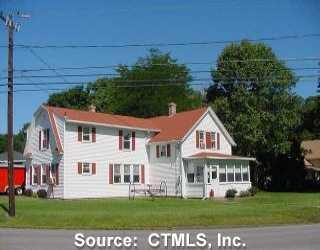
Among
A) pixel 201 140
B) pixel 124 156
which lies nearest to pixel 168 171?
pixel 124 156

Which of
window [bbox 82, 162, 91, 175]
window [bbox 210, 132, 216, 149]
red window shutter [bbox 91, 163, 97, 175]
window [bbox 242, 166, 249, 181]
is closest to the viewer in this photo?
window [bbox 82, 162, 91, 175]

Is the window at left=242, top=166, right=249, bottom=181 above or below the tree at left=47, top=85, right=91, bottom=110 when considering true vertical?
below

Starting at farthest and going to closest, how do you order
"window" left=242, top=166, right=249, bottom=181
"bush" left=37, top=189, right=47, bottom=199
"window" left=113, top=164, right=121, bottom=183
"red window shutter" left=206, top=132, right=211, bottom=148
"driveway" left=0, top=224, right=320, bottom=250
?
"red window shutter" left=206, top=132, right=211, bottom=148, "window" left=242, top=166, right=249, bottom=181, "window" left=113, top=164, right=121, bottom=183, "bush" left=37, top=189, right=47, bottom=199, "driveway" left=0, top=224, right=320, bottom=250

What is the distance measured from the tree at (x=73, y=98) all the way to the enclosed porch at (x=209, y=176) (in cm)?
4076

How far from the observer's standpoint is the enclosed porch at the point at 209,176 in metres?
46.4

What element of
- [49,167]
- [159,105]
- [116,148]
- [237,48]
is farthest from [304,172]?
[49,167]

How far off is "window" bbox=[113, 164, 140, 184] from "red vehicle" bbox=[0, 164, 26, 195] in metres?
9.25

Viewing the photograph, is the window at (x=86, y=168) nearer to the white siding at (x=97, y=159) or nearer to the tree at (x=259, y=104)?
the white siding at (x=97, y=159)

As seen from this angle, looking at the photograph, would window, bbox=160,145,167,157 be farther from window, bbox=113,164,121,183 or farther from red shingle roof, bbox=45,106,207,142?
window, bbox=113,164,121,183

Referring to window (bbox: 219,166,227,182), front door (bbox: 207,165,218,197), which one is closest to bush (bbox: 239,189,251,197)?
window (bbox: 219,166,227,182)

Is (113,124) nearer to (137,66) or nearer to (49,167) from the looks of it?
(49,167)

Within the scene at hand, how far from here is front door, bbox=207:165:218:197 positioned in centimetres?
4628

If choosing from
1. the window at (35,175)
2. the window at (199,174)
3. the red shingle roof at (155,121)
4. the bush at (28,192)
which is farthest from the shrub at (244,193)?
the bush at (28,192)

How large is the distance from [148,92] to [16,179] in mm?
27886
